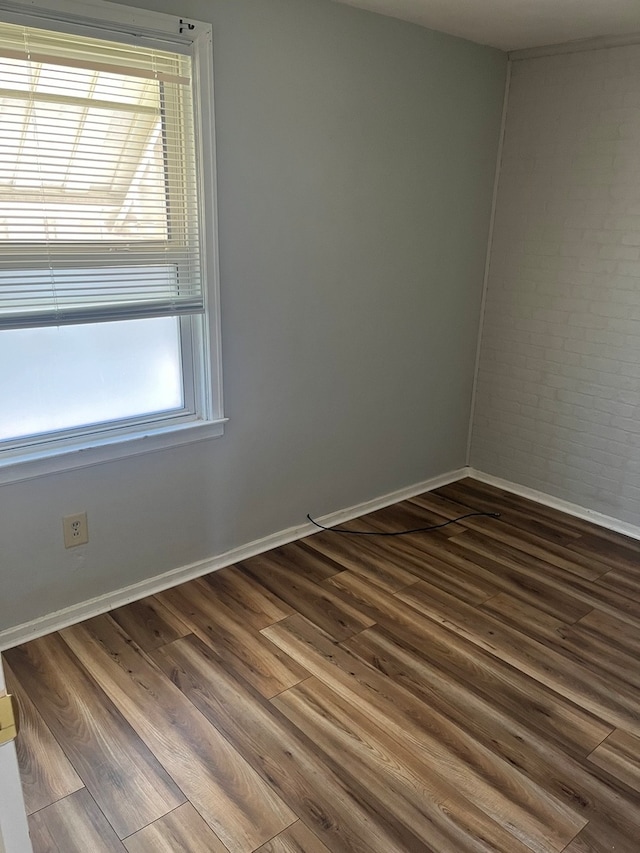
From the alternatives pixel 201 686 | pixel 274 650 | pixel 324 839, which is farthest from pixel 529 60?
pixel 324 839

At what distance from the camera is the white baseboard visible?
232 cm

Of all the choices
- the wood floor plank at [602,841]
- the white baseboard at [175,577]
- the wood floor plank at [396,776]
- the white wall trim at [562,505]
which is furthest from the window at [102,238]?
the white wall trim at [562,505]

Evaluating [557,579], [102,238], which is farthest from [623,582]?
[102,238]

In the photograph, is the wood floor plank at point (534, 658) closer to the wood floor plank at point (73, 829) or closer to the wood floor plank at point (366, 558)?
the wood floor plank at point (366, 558)

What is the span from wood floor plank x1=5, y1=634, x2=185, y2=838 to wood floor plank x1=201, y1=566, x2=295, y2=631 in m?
0.59

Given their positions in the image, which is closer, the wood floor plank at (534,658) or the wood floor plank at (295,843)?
the wood floor plank at (295,843)

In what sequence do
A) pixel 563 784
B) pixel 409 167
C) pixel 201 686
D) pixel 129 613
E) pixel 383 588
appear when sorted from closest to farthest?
1. pixel 563 784
2. pixel 201 686
3. pixel 129 613
4. pixel 383 588
5. pixel 409 167

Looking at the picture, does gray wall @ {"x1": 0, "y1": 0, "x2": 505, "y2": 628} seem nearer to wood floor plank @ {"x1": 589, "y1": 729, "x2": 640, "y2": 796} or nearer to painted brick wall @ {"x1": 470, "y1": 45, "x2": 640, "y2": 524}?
painted brick wall @ {"x1": 470, "y1": 45, "x2": 640, "y2": 524}

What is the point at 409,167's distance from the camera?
2982mm

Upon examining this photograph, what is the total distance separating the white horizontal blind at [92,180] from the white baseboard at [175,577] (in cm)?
105

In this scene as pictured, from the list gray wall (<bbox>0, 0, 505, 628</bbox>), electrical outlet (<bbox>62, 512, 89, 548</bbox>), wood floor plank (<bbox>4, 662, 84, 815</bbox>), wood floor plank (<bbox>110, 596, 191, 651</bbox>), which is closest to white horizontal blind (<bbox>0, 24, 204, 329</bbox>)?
gray wall (<bbox>0, 0, 505, 628</bbox>)

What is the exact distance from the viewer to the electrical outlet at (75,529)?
2328 mm

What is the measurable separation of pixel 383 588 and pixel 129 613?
101 cm

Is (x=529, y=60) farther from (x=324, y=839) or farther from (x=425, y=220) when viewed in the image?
(x=324, y=839)
